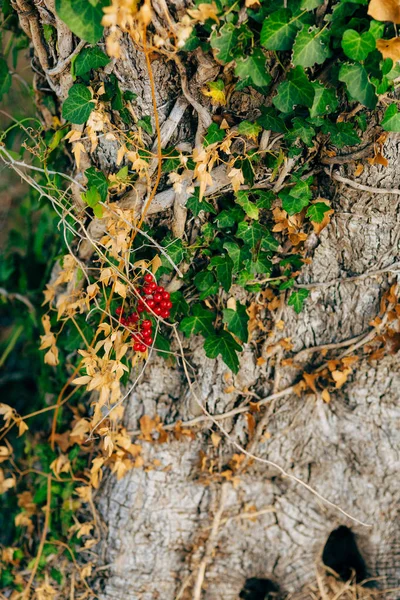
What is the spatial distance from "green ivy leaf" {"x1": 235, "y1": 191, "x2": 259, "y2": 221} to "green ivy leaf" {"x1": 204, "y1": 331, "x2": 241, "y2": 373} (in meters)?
0.36

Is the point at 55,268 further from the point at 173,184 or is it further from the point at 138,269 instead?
the point at 173,184

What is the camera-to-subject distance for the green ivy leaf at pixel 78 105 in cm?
130

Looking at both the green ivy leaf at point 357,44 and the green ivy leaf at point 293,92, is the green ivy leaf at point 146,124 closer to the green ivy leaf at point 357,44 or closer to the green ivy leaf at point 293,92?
the green ivy leaf at point 293,92

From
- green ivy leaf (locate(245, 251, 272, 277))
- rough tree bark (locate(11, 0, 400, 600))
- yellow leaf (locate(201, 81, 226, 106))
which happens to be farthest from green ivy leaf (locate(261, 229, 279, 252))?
yellow leaf (locate(201, 81, 226, 106))

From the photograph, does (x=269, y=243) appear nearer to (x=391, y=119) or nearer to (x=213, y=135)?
(x=213, y=135)

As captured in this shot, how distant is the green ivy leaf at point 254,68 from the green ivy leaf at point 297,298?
1.96 ft

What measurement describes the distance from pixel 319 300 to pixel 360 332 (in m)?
0.17

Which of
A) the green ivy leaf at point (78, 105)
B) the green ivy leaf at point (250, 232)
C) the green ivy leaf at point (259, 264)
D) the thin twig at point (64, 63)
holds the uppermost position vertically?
the thin twig at point (64, 63)

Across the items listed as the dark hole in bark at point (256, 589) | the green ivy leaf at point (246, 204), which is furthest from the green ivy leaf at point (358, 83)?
the dark hole in bark at point (256, 589)

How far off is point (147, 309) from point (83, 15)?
2.31 ft

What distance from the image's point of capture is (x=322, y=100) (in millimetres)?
1213

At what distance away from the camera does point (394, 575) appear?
6.05 ft

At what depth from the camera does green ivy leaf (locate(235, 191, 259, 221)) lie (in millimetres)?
1351

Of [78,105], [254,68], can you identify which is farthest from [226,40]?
[78,105]
